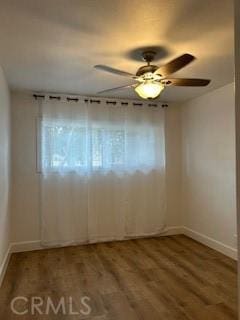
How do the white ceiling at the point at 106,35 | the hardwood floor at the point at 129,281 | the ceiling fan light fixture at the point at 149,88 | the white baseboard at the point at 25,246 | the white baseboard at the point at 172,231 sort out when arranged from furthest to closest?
the white baseboard at the point at 172,231 → the white baseboard at the point at 25,246 → the ceiling fan light fixture at the point at 149,88 → the hardwood floor at the point at 129,281 → the white ceiling at the point at 106,35

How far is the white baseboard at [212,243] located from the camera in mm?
3443

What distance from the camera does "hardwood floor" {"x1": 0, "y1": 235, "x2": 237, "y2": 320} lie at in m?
2.22

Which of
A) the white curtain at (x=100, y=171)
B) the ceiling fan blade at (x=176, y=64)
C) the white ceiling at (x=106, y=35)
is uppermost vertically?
the white ceiling at (x=106, y=35)

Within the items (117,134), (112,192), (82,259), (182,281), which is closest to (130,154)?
(117,134)

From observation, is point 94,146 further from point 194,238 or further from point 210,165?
point 194,238

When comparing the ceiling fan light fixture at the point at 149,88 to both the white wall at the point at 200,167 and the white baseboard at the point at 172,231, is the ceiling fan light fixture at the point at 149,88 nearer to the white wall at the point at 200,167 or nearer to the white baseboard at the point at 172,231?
the white wall at the point at 200,167

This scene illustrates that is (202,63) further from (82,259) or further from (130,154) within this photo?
(82,259)

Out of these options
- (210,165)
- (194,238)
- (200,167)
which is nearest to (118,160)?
(200,167)

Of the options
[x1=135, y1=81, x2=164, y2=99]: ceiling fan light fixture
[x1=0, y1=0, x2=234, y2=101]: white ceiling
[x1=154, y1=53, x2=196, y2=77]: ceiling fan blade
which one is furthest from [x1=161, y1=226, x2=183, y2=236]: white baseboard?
[x1=154, y1=53, x2=196, y2=77]: ceiling fan blade

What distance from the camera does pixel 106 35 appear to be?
208cm

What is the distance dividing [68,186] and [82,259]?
3.58ft

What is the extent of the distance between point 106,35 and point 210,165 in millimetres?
2568

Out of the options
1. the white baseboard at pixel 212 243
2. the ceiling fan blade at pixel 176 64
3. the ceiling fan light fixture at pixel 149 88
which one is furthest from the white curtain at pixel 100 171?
the ceiling fan blade at pixel 176 64

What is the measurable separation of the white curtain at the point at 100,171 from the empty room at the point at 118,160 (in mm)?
17
